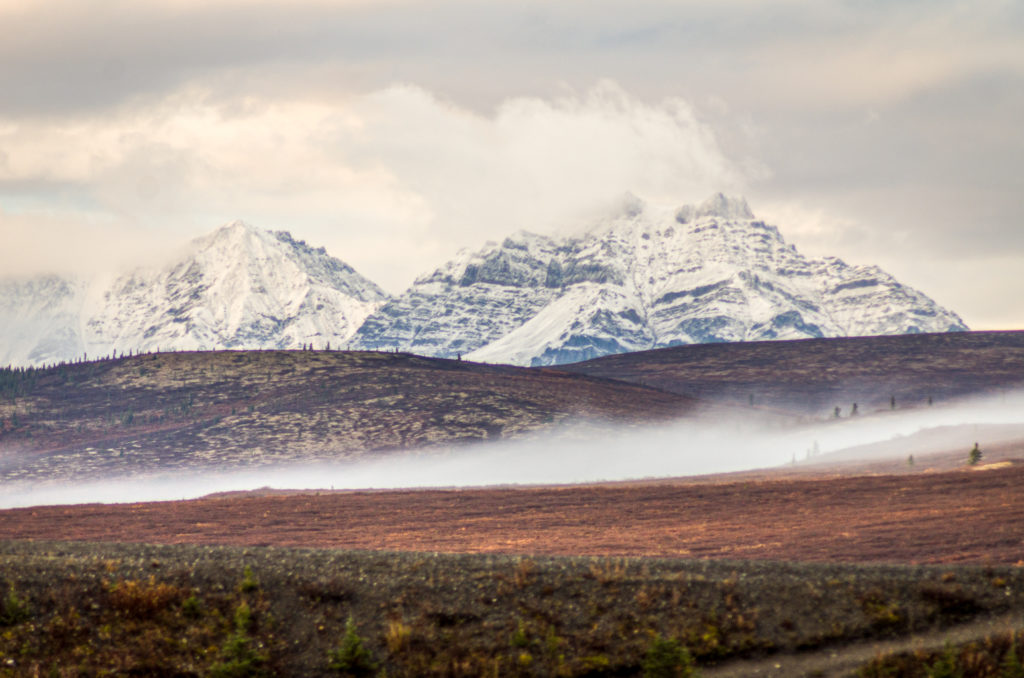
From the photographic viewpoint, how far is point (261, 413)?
16525cm

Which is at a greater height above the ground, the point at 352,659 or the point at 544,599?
the point at 544,599

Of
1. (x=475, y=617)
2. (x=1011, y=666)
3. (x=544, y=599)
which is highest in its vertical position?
(x=544, y=599)

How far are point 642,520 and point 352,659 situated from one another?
38391 mm

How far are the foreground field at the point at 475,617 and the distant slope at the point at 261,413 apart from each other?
117m

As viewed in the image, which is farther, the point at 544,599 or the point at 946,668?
the point at 544,599

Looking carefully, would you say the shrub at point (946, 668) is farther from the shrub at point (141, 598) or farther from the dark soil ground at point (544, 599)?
the shrub at point (141, 598)

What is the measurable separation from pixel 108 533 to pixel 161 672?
125ft

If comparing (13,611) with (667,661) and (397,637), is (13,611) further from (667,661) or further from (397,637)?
(667,661)

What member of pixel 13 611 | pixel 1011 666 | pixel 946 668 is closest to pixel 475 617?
pixel 946 668

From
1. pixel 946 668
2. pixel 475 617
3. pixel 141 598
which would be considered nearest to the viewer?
pixel 946 668

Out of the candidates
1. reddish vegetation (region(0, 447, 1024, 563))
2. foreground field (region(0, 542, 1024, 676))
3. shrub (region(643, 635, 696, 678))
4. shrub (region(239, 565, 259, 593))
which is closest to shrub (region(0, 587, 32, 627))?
foreground field (region(0, 542, 1024, 676))

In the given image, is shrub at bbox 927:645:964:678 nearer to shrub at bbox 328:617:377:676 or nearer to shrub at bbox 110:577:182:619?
shrub at bbox 328:617:377:676

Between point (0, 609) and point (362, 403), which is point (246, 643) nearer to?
point (0, 609)

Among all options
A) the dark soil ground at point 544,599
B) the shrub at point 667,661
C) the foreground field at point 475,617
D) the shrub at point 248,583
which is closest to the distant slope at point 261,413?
the dark soil ground at point 544,599
